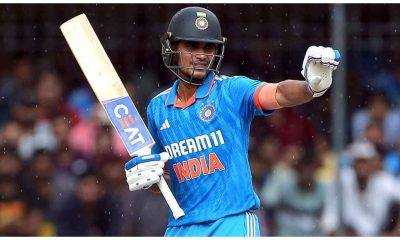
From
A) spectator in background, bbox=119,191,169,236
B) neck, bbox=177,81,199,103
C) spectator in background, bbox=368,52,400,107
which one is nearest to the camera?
neck, bbox=177,81,199,103

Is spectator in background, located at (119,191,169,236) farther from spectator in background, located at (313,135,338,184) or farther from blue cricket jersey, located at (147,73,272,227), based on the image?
blue cricket jersey, located at (147,73,272,227)

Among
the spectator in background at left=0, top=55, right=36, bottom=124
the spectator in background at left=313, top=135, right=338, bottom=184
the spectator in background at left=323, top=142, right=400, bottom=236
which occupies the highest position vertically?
the spectator in background at left=0, top=55, right=36, bottom=124

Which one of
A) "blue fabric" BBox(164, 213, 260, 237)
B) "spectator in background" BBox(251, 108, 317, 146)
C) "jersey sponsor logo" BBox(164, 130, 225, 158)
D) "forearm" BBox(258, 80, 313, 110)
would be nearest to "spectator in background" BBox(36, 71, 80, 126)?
"spectator in background" BBox(251, 108, 317, 146)

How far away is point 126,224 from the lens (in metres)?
Answer: 9.44

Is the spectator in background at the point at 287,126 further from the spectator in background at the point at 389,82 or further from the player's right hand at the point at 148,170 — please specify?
the player's right hand at the point at 148,170

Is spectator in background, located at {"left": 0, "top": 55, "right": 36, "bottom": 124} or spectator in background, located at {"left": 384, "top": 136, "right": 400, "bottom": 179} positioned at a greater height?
spectator in background, located at {"left": 0, "top": 55, "right": 36, "bottom": 124}

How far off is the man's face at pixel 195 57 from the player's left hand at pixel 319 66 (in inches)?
26.6

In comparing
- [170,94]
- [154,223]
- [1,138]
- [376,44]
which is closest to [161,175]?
[170,94]

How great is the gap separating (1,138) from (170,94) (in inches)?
187

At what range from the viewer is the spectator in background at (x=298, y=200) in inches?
367

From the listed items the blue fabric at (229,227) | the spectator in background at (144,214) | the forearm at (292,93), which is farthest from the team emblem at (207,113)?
the spectator in background at (144,214)

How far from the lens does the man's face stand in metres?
5.70

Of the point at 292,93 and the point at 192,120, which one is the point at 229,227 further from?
the point at 292,93

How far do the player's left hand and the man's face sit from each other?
676 mm
